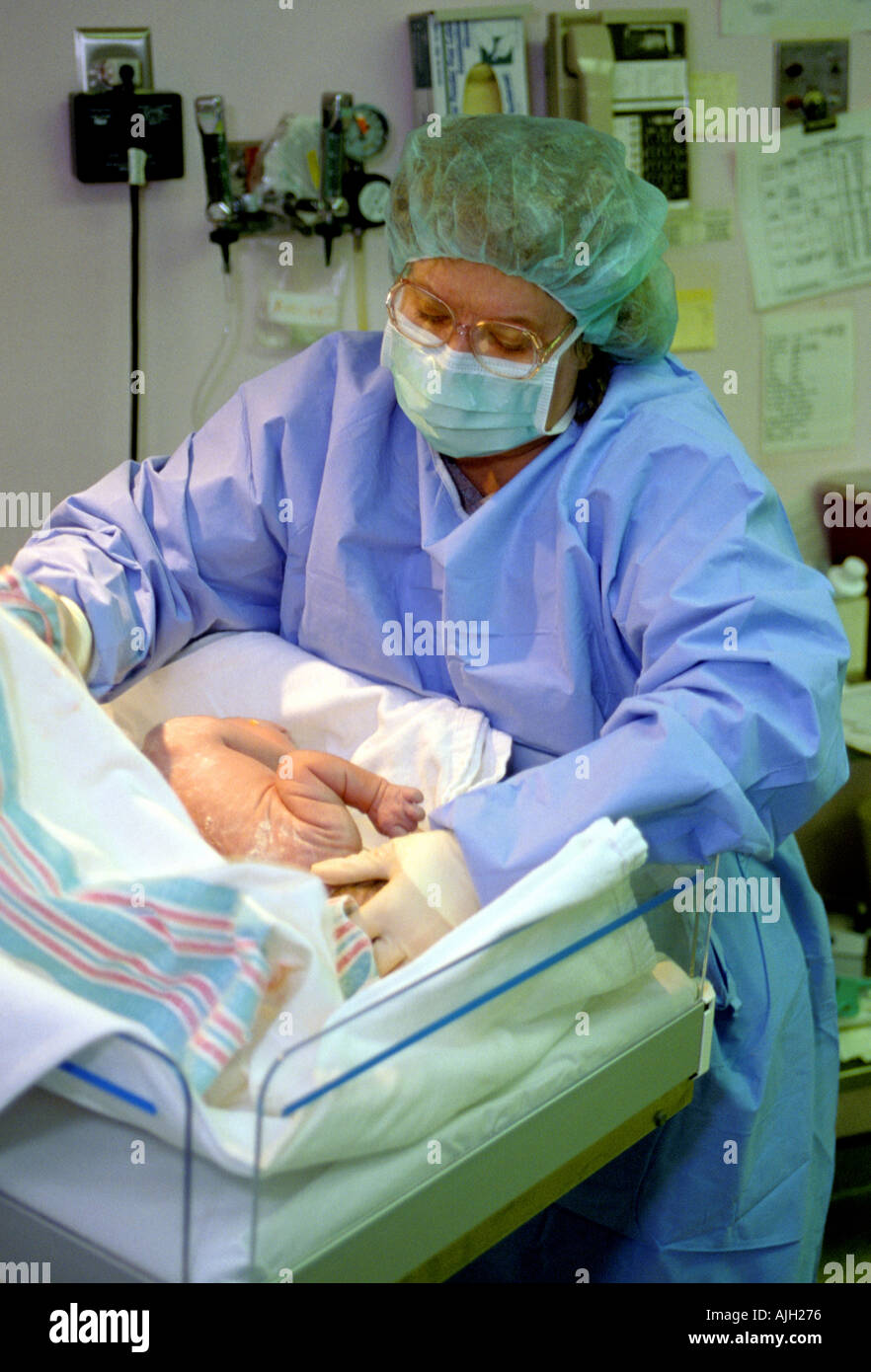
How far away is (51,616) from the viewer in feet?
4.71

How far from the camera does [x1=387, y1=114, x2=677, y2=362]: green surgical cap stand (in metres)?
1.48

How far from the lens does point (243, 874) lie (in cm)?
97

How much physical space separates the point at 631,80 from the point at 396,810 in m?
1.52

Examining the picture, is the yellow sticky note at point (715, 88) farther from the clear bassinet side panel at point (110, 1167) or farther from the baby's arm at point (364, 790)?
the clear bassinet side panel at point (110, 1167)

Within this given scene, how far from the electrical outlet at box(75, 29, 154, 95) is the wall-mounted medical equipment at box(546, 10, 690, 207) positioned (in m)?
0.69

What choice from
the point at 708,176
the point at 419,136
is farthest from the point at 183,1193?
the point at 708,176

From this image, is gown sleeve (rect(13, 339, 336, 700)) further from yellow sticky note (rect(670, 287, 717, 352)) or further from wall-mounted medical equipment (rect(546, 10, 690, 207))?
yellow sticky note (rect(670, 287, 717, 352))

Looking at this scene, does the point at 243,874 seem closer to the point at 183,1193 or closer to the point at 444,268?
the point at 183,1193

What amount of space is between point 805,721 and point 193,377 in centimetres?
130

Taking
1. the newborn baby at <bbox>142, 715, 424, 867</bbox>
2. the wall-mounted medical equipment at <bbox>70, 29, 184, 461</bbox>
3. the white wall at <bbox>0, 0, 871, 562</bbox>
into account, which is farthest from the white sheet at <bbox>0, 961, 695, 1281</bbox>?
the wall-mounted medical equipment at <bbox>70, 29, 184, 461</bbox>

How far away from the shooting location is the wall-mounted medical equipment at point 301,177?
A: 214 centimetres

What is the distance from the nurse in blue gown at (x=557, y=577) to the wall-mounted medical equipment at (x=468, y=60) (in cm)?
66

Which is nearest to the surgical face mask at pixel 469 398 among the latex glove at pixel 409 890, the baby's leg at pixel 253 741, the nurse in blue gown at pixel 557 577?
the nurse in blue gown at pixel 557 577

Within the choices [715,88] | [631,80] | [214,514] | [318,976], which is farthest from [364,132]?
[318,976]
